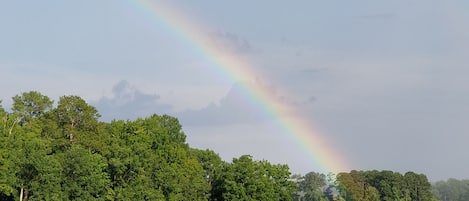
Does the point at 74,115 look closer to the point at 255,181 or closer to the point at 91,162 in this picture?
the point at 91,162

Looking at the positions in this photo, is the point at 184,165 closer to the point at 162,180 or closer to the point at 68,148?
the point at 162,180

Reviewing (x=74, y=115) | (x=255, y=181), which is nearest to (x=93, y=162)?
(x=74, y=115)

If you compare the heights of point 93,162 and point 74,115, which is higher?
point 74,115

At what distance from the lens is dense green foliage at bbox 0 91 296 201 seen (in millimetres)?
74750

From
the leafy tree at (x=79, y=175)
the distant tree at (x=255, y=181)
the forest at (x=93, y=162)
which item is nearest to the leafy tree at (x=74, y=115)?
the forest at (x=93, y=162)

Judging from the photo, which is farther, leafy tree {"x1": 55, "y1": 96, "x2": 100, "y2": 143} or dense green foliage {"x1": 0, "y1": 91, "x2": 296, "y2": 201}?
leafy tree {"x1": 55, "y1": 96, "x2": 100, "y2": 143}

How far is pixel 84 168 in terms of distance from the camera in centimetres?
7750

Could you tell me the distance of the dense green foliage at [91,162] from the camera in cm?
7475

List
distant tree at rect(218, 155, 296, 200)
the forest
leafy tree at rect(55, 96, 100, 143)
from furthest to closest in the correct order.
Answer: distant tree at rect(218, 155, 296, 200) < leafy tree at rect(55, 96, 100, 143) < the forest

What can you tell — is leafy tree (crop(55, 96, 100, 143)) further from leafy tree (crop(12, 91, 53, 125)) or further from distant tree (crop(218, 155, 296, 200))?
distant tree (crop(218, 155, 296, 200))

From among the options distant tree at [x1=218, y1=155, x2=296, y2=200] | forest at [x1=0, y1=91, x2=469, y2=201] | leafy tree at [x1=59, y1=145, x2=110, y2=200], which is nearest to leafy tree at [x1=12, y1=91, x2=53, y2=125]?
forest at [x1=0, y1=91, x2=469, y2=201]

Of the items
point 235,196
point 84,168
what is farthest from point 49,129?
point 235,196

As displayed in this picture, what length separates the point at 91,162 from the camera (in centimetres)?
7888

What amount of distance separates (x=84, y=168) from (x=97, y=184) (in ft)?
9.68
